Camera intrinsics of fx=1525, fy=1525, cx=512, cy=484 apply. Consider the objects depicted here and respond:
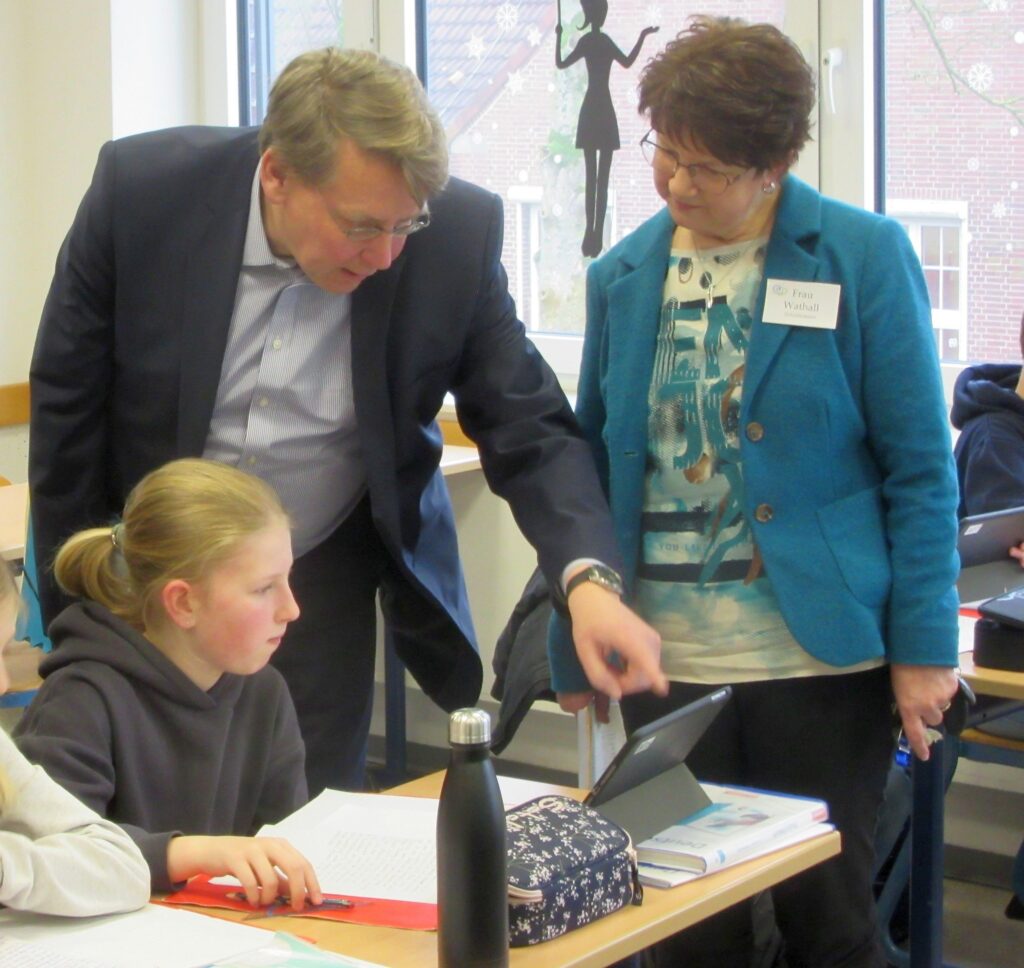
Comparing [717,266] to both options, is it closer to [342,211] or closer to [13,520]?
[342,211]

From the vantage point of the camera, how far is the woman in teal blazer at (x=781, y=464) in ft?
6.19

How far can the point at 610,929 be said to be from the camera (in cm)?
139

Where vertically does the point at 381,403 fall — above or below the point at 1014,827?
above

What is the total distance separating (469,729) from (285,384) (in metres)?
0.85

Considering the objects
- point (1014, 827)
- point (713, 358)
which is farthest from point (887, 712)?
point (1014, 827)

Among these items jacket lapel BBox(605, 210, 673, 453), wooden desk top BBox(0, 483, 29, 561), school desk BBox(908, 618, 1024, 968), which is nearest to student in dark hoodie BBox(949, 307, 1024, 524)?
school desk BBox(908, 618, 1024, 968)

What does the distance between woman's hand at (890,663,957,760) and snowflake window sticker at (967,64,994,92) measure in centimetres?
189

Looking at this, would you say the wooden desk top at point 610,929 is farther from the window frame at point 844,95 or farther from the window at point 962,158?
the window frame at point 844,95

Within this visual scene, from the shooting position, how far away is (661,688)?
1577mm

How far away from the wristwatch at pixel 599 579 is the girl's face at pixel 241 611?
0.33 m

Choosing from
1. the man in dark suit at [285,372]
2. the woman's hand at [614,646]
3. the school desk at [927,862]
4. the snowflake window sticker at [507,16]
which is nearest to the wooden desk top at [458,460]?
the snowflake window sticker at [507,16]

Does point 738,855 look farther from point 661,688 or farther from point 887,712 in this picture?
point 887,712

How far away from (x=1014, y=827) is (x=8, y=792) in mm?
2571

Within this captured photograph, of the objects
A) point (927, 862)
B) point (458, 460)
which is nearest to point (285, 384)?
point (927, 862)
